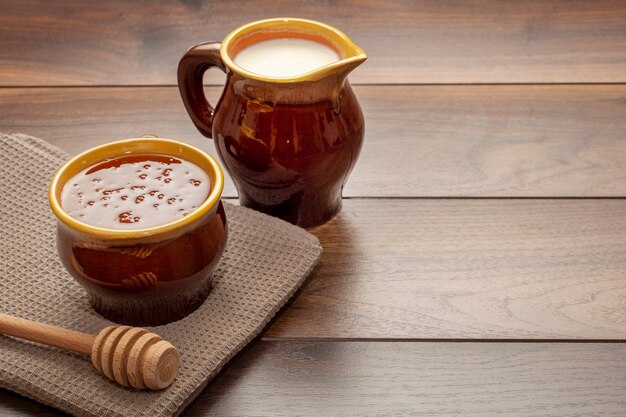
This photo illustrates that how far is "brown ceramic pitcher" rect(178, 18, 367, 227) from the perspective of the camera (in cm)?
71

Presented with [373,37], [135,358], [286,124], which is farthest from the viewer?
[373,37]

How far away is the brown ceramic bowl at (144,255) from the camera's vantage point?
617 mm

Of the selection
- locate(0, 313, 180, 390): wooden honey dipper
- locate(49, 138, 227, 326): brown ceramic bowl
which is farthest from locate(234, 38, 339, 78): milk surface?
locate(0, 313, 180, 390): wooden honey dipper

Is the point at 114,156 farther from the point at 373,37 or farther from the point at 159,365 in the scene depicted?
the point at 373,37

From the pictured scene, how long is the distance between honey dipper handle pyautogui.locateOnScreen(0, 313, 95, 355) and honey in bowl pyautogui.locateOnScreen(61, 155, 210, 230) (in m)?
0.07

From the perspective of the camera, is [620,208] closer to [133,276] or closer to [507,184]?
[507,184]

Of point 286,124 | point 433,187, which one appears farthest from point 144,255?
point 433,187

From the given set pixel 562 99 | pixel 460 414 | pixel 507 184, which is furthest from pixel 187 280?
pixel 562 99

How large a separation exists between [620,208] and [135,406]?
1.34ft

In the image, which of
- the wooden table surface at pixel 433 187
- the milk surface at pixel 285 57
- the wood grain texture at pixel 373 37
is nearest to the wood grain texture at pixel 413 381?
the wooden table surface at pixel 433 187

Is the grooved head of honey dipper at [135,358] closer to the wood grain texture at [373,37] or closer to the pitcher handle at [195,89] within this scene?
the pitcher handle at [195,89]

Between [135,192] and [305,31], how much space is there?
204mm

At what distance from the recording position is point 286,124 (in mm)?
714

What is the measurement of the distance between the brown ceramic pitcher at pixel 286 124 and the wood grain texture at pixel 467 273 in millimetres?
45
